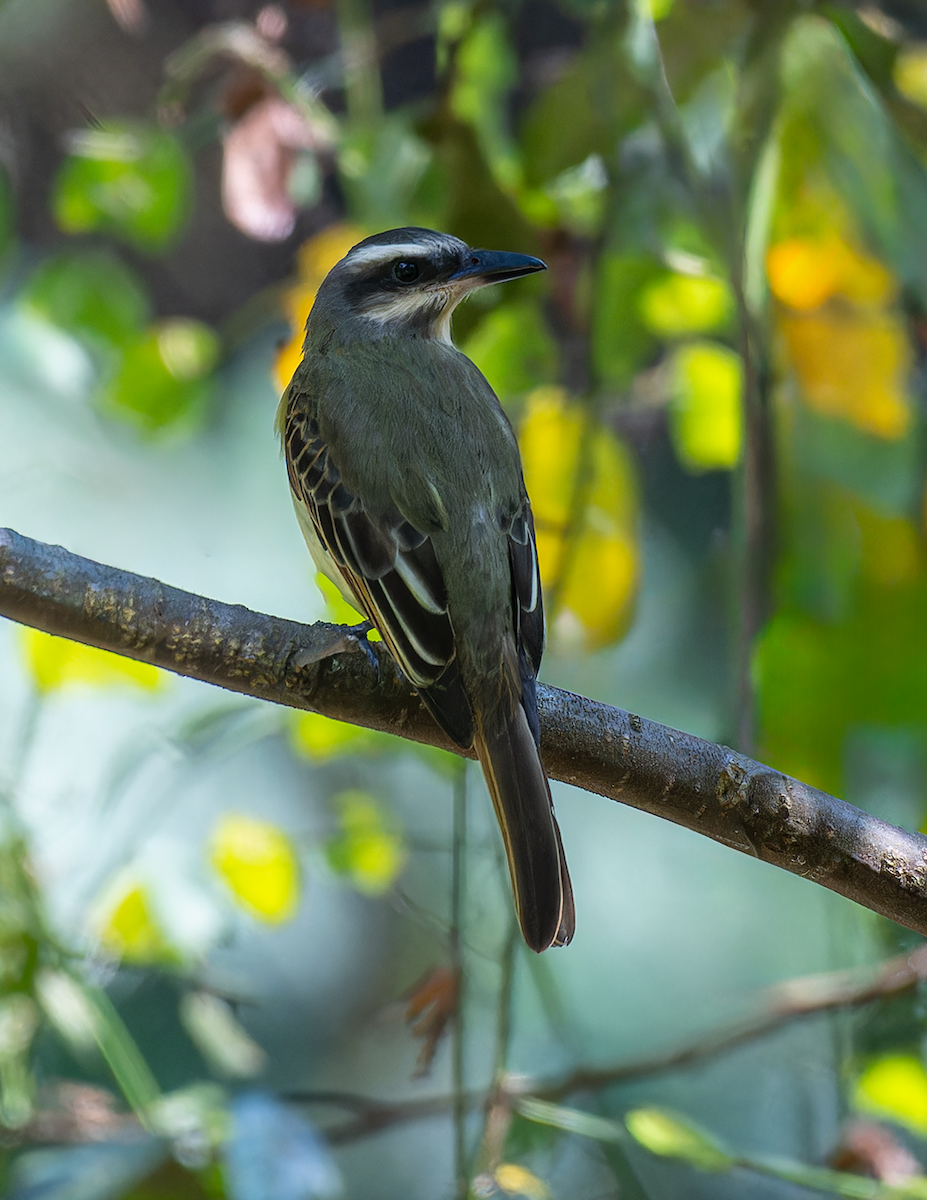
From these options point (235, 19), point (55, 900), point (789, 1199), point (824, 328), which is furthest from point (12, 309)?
point (789, 1199)

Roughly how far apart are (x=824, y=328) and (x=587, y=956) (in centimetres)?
112

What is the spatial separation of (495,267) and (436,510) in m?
0.39

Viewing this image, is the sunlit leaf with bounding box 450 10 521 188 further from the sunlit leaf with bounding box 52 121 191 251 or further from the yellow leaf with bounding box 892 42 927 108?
the yellow leaf with bounding box 892 42 927 108

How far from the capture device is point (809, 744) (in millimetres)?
1364

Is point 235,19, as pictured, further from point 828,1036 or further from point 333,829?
point 828,1036

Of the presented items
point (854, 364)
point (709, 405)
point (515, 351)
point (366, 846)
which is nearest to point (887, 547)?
point (854, 364)

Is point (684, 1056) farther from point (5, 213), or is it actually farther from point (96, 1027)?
point (5, 213)

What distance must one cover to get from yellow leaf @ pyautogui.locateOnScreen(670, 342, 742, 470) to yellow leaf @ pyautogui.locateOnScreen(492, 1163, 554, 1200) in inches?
43.1

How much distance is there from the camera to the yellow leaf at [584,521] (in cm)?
163

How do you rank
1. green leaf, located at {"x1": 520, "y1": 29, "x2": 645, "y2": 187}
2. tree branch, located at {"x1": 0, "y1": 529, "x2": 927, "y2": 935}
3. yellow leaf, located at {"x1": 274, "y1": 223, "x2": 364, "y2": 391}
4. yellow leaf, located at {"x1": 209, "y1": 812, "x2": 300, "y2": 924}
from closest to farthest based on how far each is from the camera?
1. tree branch, located at {"x1": 0, "y1": 529, "x2": 927, "y2": 935}
2. green leaf, located at {"x1": 520, "y1": 29, "x2": 645, "y2": 187}
3. yellow leaf, located at {"x1": 209, "y1": 812, "x2": 300, "y2": 924}
4. yellow leaf, located at {"x1": 274, "y1": 223, "x2": 364, "y2": 391}

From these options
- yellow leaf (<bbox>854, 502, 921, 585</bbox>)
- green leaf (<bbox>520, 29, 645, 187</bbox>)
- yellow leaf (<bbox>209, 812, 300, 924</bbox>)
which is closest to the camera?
yellow leaf (<bbox>854, 502, 921, 585</bbox>)

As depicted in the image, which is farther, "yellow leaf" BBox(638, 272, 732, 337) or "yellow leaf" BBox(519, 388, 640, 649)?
"yellow leaf" BBox(638, 272, 732, 337)

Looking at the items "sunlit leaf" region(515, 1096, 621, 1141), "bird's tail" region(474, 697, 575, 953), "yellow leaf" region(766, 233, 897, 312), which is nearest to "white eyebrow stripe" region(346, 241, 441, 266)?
"yellow leaf" region(766, 233, 897, 312)

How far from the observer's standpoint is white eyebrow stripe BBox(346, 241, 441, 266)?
4.95 ft
